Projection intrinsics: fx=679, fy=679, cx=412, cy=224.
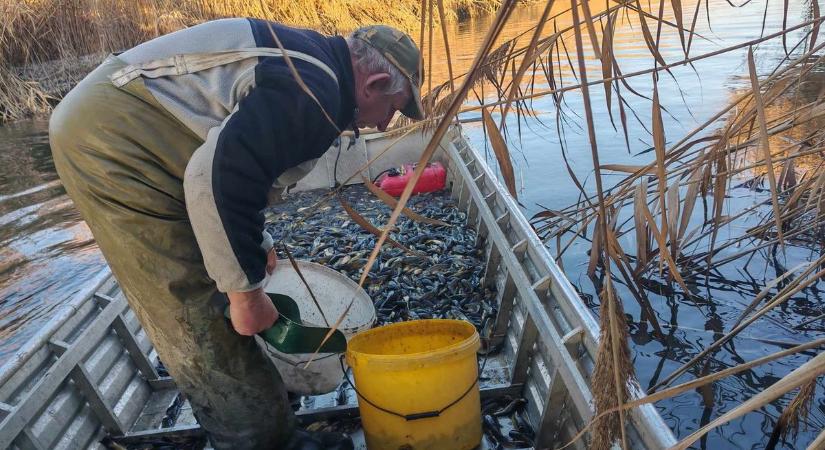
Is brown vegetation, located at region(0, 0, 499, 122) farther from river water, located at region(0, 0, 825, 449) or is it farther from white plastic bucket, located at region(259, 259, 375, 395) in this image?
white plastic bucket, located at region(259, 259, 375, 395)

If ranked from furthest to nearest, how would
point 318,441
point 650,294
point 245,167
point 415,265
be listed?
point 650,294 < point 415,265 < point 318,441 < point 245,167

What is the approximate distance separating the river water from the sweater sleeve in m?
0.96

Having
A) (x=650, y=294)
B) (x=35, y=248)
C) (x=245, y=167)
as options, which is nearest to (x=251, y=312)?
(x=245, y=167)

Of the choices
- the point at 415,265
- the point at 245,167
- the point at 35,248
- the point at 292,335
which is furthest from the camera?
the point at 35,248

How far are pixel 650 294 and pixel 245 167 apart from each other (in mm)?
4494

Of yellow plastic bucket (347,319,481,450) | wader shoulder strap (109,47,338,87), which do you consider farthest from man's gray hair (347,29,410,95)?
yellow plastic bucket (347,319,481,450)

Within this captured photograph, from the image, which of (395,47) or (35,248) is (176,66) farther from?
(35,248)

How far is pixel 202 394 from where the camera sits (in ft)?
9.48

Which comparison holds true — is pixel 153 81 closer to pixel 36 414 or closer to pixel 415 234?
pixel 36 414

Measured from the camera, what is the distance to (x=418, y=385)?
283 cm

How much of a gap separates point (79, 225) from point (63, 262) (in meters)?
1.45

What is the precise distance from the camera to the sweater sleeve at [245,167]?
7.02ft

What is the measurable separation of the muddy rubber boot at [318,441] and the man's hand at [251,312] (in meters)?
0.73

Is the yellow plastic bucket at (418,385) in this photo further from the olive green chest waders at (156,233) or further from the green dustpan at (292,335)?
the olive green chest waders at (156,233)
